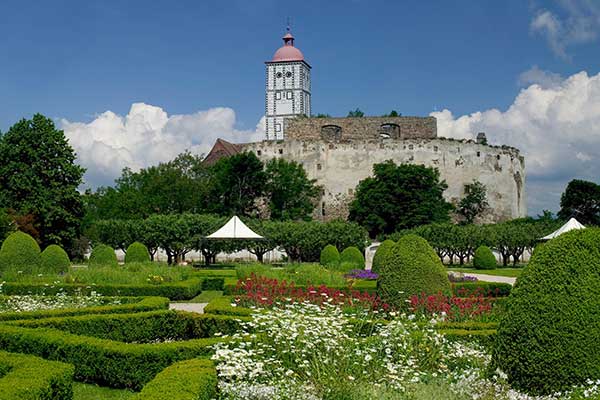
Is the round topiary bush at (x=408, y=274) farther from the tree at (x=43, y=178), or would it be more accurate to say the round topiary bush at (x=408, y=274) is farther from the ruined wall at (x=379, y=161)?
the ruined wall at (x=379, y=161)

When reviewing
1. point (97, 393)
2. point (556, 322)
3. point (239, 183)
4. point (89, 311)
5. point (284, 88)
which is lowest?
point (97, 393)

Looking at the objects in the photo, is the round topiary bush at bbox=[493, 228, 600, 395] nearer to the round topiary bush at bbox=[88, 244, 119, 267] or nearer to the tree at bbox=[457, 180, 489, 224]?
the round topiary bush at bbox=[88, 244, 119, 267]

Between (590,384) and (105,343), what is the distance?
20.1 feet

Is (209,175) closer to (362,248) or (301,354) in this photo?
(362,248)

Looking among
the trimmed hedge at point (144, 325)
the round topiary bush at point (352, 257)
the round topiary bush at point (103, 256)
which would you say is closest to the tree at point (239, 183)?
the round topiary bush at point (352, 257)

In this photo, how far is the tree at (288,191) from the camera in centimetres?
4941

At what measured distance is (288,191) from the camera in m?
50.5

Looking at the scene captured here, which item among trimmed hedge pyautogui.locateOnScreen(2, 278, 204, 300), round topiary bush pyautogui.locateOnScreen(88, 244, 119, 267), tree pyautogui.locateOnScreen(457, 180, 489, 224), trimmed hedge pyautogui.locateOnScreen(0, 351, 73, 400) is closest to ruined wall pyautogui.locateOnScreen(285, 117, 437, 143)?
tree pyautogui.locateOnScreen(457, 180, 489, 224)

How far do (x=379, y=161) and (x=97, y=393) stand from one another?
4848cm

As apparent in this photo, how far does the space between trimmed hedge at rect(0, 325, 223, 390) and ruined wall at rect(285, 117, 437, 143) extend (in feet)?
163

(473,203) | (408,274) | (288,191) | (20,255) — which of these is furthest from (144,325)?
(473,203)

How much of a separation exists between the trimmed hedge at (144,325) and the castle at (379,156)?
146 feet

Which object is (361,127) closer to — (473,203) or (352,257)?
(473,203)

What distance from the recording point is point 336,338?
24.3 feet
